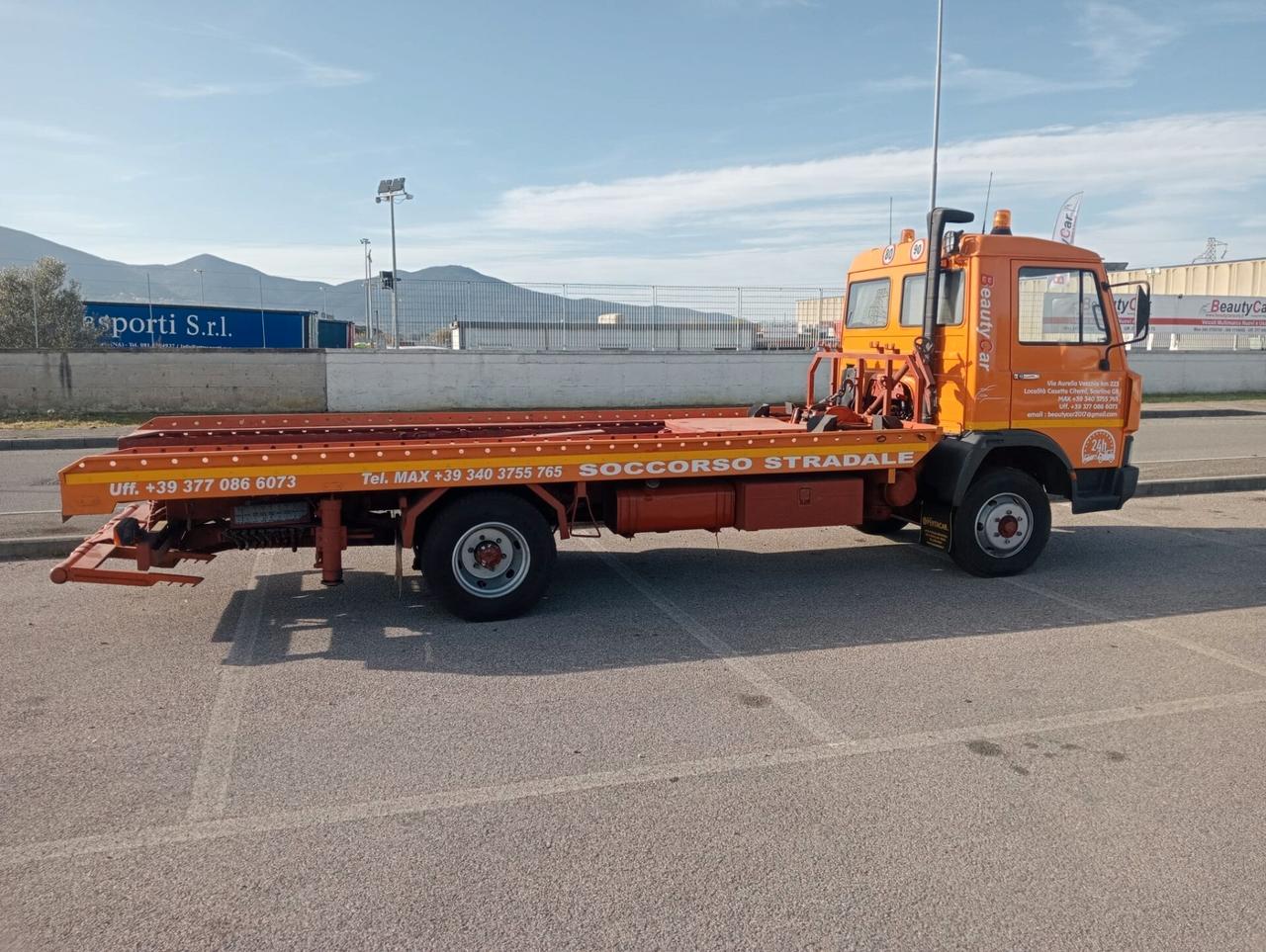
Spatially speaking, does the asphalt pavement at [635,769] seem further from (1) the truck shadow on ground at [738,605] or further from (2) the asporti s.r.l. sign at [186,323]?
(2) the asporti s.r.l. sign at [186,323]

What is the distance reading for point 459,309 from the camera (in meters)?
21.9

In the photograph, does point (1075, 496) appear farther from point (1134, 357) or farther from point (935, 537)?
point (1134, 357)

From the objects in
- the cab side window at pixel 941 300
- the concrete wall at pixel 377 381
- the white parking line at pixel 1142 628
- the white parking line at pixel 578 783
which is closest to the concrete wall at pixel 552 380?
the concrete wall at pixel 377 381

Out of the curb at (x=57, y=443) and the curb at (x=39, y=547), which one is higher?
the curb at (x=57, y=443)

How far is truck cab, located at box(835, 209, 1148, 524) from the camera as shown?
23.4 feet

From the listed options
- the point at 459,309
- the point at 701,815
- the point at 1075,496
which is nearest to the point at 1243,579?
the point at 1075,496

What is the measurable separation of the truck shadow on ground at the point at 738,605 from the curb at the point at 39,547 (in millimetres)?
1963

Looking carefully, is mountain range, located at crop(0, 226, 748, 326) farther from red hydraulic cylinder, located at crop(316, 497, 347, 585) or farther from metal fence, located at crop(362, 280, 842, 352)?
red hydraulic cylinder, located at crop(316, 497, 347, 585)

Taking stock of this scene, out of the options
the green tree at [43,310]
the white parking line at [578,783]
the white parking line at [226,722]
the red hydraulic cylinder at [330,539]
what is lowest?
the white parking line at [578,783]

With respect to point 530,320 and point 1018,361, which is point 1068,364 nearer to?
point 1018,361

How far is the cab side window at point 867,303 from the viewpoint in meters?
8.12

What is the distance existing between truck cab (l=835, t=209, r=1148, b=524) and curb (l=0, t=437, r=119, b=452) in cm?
1332

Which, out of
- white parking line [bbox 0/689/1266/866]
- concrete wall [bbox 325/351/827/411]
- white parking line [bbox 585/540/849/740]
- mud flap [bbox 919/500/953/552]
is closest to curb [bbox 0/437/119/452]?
concrete wall [bbox 325/351/827/411]

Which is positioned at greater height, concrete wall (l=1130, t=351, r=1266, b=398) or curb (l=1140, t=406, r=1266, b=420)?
concrete wall (l=1130, t=351, r=1266, b=398)
